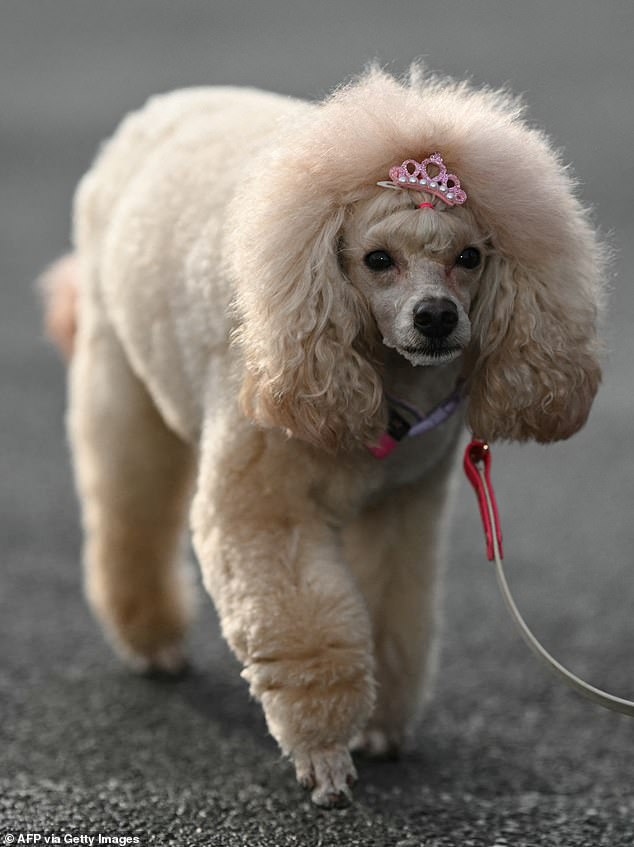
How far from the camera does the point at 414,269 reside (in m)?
3.15

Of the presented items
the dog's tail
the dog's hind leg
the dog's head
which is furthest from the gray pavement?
the dog's tail

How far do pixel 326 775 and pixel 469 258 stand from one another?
1.28m

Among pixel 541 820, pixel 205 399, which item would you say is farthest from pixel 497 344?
pixel 541 820

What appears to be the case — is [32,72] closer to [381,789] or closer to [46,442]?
[46,442]

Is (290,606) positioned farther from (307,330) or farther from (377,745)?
(377,745)

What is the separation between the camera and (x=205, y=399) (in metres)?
3.69

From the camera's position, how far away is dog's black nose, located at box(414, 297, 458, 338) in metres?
3.05

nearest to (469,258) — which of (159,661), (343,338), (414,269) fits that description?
(414,269)

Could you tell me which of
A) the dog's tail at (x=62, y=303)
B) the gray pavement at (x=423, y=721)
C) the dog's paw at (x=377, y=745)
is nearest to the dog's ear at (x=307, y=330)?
the gray pavement at (x=423, y=721)

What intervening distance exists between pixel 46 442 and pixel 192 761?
383 cm

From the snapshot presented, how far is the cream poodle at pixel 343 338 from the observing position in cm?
316

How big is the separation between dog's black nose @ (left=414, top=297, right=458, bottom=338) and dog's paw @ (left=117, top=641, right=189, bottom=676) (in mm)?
2084
